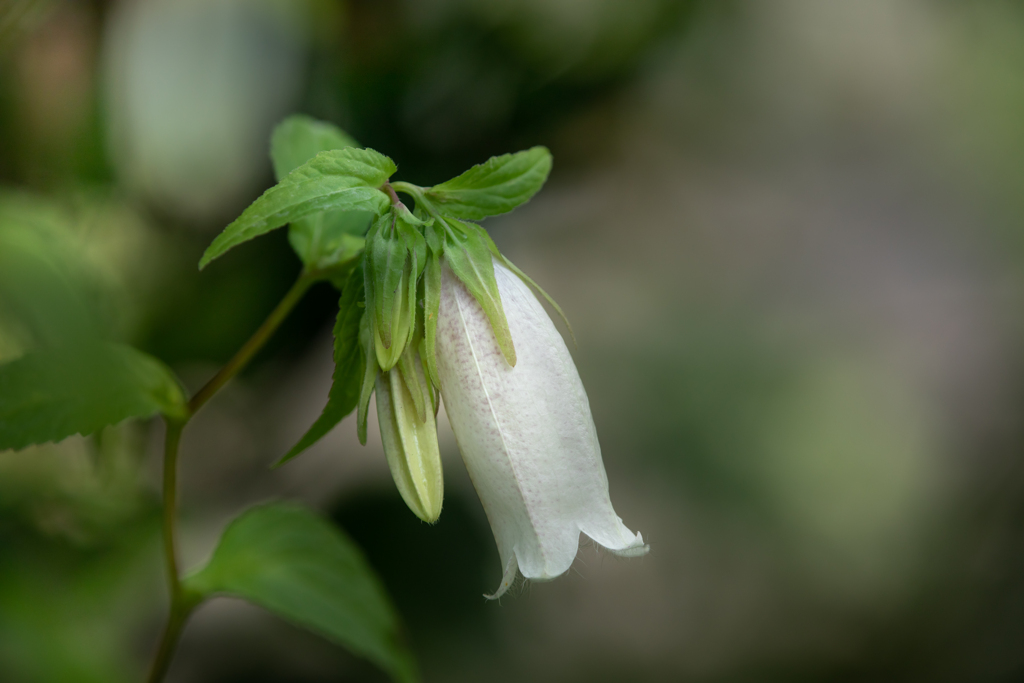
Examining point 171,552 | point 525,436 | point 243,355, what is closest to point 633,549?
point 525,436

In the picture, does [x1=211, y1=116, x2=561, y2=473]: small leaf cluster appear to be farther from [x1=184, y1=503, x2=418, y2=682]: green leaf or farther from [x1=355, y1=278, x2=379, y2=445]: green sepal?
[x1=184, y1=503, x2=418, y2=682]: green leaf

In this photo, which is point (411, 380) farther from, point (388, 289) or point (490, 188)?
point (490, 188)

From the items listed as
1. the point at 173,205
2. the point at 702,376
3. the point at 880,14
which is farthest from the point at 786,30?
the point at 173,205

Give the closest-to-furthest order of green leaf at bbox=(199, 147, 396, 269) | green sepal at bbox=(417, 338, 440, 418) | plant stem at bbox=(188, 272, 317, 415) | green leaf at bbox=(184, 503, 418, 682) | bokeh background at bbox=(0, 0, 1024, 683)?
green leaf at bbox=(199, 147, 396, 269) → green sepal at bbox=(417, 338, 440, 418) → plant stem at bbox=(188, 272, 317, 415) → green leaf at bbox=(184, 503, 418, 682) → bokeh background at bbox=(0, 0, 1024, 683)

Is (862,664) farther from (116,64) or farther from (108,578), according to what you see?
(116,64)

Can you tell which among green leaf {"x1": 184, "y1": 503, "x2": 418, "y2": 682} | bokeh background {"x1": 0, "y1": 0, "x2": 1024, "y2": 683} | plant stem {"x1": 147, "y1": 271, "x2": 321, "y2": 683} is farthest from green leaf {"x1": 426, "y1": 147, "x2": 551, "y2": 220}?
green leaf {"x1": 184, "y1": 503, "x2": 418, "y2": 682}

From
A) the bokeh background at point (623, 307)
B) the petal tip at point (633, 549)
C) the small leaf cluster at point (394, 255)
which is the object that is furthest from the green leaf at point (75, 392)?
the petal tip at point (633, 549)

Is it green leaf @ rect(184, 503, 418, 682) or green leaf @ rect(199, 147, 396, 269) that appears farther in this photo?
green leaf @ rect(184, 503, 418, 682)
